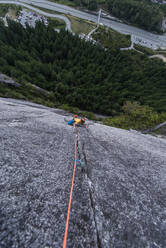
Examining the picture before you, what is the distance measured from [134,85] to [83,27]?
30.9m

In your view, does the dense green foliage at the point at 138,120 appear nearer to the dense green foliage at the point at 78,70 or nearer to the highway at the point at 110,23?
the dense green foliage at the point at 78,70

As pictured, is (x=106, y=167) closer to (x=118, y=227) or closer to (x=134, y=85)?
(x=118, y=227)

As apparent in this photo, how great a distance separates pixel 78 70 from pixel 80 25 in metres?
27.4

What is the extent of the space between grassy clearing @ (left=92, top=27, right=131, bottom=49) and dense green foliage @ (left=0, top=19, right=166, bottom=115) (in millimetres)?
5912

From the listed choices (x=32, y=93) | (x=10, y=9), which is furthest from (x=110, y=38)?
(x=10, y=9)

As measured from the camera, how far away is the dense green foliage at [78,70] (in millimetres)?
22000

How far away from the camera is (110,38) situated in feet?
120

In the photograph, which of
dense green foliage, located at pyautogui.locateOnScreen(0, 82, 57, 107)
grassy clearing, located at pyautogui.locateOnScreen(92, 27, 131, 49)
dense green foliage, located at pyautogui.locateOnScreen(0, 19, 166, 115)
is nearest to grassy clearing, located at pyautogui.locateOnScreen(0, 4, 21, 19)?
dense green foliage, located at pyautogui.locateOnScreen(0, 19, 166, 115)

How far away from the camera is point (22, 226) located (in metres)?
1.58

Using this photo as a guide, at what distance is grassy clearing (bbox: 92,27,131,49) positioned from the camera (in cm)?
3553

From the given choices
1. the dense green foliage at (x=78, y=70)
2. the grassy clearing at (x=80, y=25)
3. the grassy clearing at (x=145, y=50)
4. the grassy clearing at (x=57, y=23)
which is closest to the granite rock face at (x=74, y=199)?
the dense green foliage at (x=78, y=70)

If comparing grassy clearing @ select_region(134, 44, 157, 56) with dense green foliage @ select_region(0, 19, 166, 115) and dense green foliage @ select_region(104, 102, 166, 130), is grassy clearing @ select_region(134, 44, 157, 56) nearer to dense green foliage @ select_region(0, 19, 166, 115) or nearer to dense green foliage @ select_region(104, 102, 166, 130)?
dense green foliage @ select_region(0, 19, 166, 115)

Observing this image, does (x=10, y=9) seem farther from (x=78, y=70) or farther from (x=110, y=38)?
(x=78, y=70)

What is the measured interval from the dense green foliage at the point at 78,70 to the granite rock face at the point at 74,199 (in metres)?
19.2
